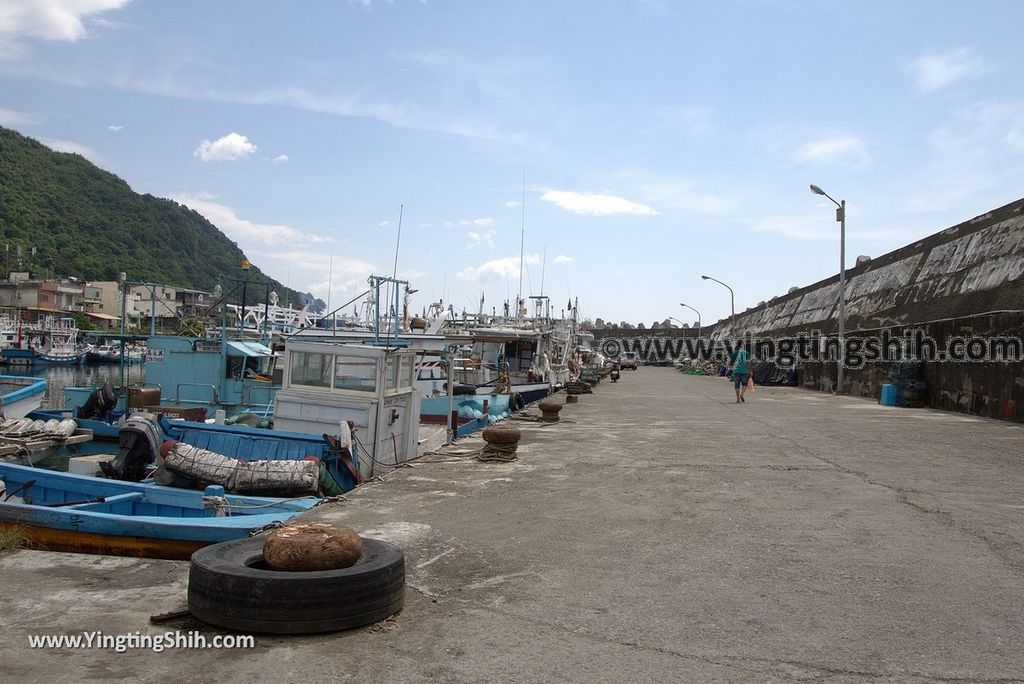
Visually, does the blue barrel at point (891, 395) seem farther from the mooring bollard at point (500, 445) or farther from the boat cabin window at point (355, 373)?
the boat cabin window at point (355, 373)

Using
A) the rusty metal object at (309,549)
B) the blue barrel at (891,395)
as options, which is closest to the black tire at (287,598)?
the rusty metal object at (309,549)

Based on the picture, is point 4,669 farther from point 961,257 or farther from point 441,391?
point 961,257

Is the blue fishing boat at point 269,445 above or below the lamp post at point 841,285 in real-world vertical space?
below

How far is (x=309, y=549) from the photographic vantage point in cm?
434

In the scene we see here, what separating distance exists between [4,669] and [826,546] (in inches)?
220

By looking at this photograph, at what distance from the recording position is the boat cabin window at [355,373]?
10.6 m

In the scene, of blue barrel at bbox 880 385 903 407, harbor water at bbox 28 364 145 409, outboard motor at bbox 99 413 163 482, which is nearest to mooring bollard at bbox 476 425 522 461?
outboard motor at bbox 99 413 163 482

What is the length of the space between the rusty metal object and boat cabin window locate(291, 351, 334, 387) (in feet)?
20.9

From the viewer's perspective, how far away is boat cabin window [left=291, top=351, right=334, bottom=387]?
1073 centimetres

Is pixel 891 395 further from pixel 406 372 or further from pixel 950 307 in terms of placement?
pixel 406 372

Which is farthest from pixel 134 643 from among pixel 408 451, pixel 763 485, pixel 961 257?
pixel 961 257

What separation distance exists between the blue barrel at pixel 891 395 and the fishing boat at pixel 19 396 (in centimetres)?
2394

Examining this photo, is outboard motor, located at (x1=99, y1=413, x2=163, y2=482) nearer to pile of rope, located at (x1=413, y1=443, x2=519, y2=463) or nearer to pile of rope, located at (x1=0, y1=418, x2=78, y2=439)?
pile of rope, located at (x1=413, y1=443, x2=519, y2=463)

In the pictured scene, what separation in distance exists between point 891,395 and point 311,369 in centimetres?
1864
